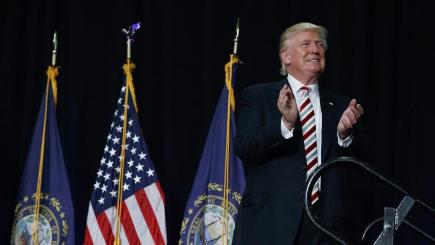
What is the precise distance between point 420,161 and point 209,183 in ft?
4.90

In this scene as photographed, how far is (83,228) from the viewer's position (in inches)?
178

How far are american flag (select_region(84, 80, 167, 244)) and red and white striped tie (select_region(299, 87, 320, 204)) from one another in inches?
59.6

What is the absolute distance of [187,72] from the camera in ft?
15.4

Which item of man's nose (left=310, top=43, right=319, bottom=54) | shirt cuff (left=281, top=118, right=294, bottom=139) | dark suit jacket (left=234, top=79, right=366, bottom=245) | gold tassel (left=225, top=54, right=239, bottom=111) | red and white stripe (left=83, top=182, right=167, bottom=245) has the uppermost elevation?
man's nose (left=310, top=43, right=319, bottom=54)

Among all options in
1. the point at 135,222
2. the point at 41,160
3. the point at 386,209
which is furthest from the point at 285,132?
the point at 41,160

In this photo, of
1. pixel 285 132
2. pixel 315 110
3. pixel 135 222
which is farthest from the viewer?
pixel 135 222

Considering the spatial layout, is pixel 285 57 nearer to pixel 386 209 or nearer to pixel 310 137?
pixel 310 137

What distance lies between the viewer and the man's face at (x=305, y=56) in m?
3.11

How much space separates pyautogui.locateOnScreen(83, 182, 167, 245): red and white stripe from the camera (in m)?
4.08

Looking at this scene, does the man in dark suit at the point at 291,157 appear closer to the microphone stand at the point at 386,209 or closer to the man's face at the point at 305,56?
the man's face at the point at 305,56

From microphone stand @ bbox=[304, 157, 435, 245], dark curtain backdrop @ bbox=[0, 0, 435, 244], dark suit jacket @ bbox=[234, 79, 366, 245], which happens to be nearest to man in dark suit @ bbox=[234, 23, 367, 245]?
dark suit jacket @ bbox=[234, 79, 366, 245]

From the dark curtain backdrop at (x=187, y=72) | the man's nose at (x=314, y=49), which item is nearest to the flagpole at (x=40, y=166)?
the dark curtain backdrop at (x=187, y=72)

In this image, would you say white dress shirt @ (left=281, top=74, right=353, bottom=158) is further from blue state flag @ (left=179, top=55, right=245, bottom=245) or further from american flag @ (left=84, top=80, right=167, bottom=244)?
american flag @ (left=84, top=80, right=167, bottom=244)

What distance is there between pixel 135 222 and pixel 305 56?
1622mm
